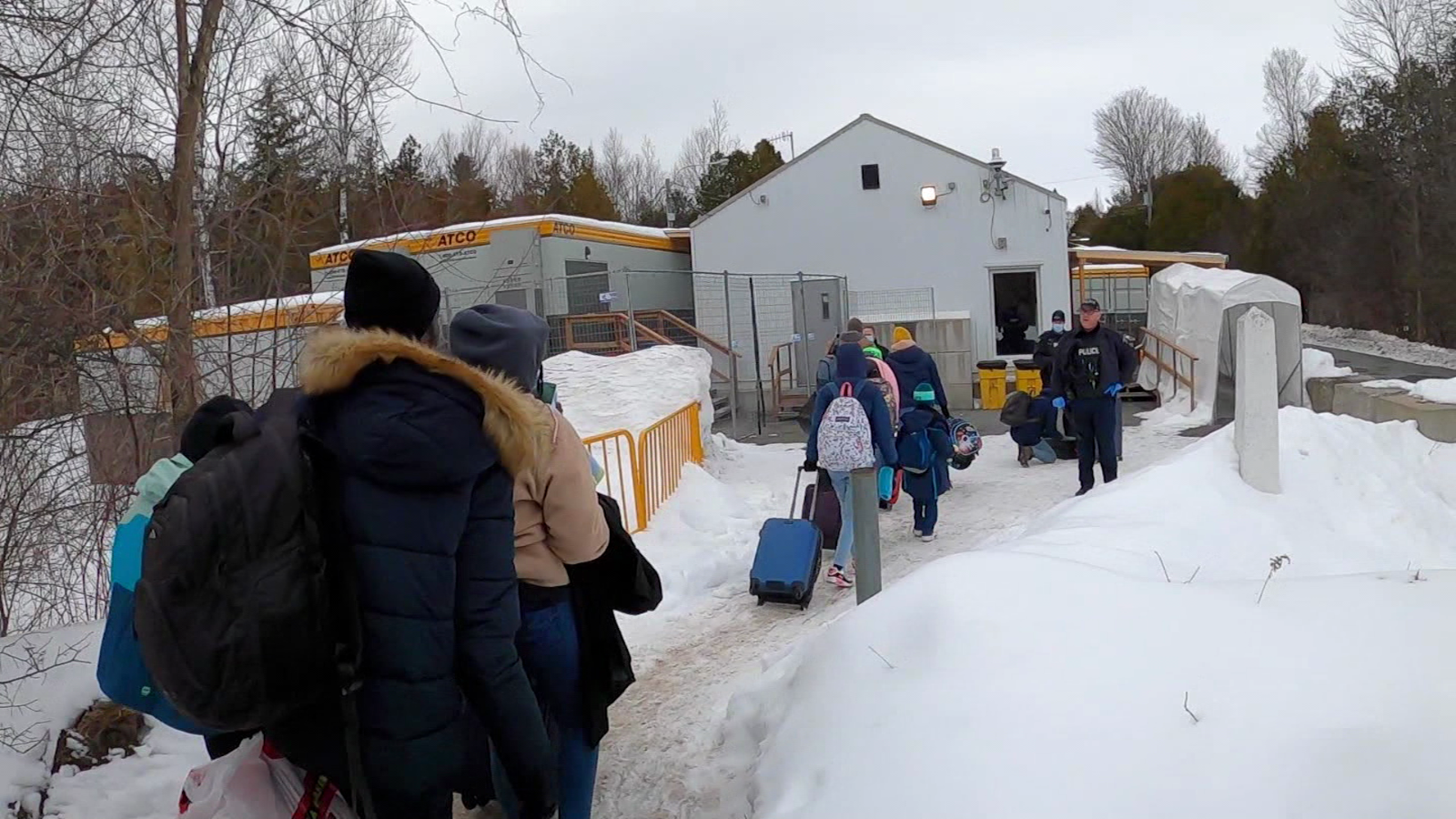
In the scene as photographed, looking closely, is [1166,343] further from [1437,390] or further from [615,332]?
[615,332]

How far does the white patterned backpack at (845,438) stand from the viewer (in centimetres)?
738

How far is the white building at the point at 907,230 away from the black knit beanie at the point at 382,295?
66.4 ft

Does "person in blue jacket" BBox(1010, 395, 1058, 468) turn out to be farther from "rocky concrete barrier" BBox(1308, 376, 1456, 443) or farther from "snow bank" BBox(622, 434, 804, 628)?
"rocky concrete barrier" BBox(1308, 376, 1456, 443)

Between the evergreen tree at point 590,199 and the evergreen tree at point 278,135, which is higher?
the evergreen tree at point 590,199

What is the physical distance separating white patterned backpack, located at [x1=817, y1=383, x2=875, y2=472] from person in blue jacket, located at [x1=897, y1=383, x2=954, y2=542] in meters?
1.31

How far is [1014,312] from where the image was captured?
2259 cm

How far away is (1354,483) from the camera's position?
282 inches

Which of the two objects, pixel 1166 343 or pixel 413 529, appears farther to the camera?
pixel 1166 343

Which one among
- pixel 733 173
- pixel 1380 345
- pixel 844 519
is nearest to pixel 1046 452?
pixel 844 519

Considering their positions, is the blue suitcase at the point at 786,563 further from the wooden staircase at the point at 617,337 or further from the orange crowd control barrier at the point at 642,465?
the wooden staircase at the point at 617,337

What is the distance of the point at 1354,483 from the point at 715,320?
15.8m

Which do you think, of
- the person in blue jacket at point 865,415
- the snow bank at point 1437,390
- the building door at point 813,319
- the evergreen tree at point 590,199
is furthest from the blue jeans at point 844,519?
the evergreen tree at point 590,199

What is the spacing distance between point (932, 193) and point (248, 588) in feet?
71.0

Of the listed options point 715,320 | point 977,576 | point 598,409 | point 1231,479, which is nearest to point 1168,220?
point 715,320
